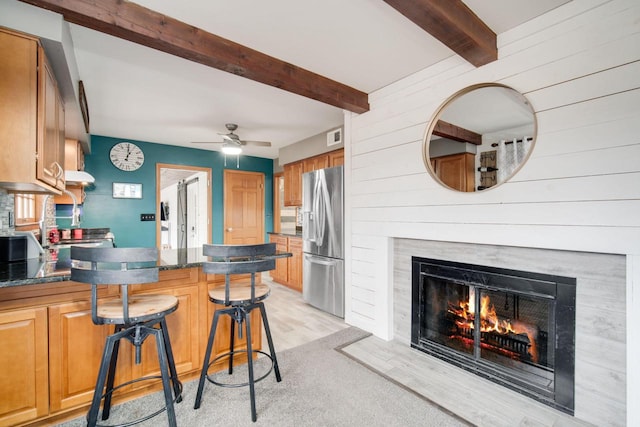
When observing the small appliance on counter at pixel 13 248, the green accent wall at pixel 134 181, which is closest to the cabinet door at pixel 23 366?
the small appliance on counter at pixel 13 248

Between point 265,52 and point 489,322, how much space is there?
2749 millimetres

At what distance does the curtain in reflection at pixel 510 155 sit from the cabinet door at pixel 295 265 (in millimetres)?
3136

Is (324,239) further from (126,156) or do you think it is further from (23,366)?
(126,156)

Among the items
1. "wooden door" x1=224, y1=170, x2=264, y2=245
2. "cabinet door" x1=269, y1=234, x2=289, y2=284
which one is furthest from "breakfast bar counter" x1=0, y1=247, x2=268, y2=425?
"wooden door" x1=224, y1=170, x2=264, y2=245

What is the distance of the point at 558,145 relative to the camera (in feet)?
5.83

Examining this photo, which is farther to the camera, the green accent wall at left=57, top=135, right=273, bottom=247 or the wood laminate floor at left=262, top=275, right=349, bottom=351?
→ the green accent wall at left=57, top=135, right=273, bottom=247

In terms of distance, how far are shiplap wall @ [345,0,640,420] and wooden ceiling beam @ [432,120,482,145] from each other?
0.13 metres

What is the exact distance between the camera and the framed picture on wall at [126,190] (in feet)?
15.5

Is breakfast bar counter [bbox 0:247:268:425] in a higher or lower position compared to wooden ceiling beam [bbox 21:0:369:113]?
lower

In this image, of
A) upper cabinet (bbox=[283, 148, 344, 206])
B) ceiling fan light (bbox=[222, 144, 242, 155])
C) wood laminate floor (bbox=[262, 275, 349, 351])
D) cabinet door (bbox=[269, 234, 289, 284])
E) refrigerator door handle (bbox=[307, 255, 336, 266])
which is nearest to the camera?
wood laminate floor (bbox=[262, 275, 349, 351])

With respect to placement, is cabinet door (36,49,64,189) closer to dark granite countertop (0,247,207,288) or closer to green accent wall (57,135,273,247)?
A: dark granite countertop (0,247,207,288)

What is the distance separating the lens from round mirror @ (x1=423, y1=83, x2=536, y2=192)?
1970 mm

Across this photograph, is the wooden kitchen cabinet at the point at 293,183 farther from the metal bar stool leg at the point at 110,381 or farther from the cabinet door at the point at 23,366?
the cabinet door at the point at 23,366

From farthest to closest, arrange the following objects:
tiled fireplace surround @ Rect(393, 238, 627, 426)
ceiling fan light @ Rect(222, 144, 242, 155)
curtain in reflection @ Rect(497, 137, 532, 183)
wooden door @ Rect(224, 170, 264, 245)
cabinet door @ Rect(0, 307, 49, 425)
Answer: wooden door @ Rect(224, 170, 264, 245) → ceiling fan light @ Rect(222, 144, 242, 155) → curtain in reflection @ Rect(497, 137, 532, 183) → tiled fireplace surround @ Rect(393, 238, 627, 426) → cabinet door @ Rect(0, 307, 49, 425)
